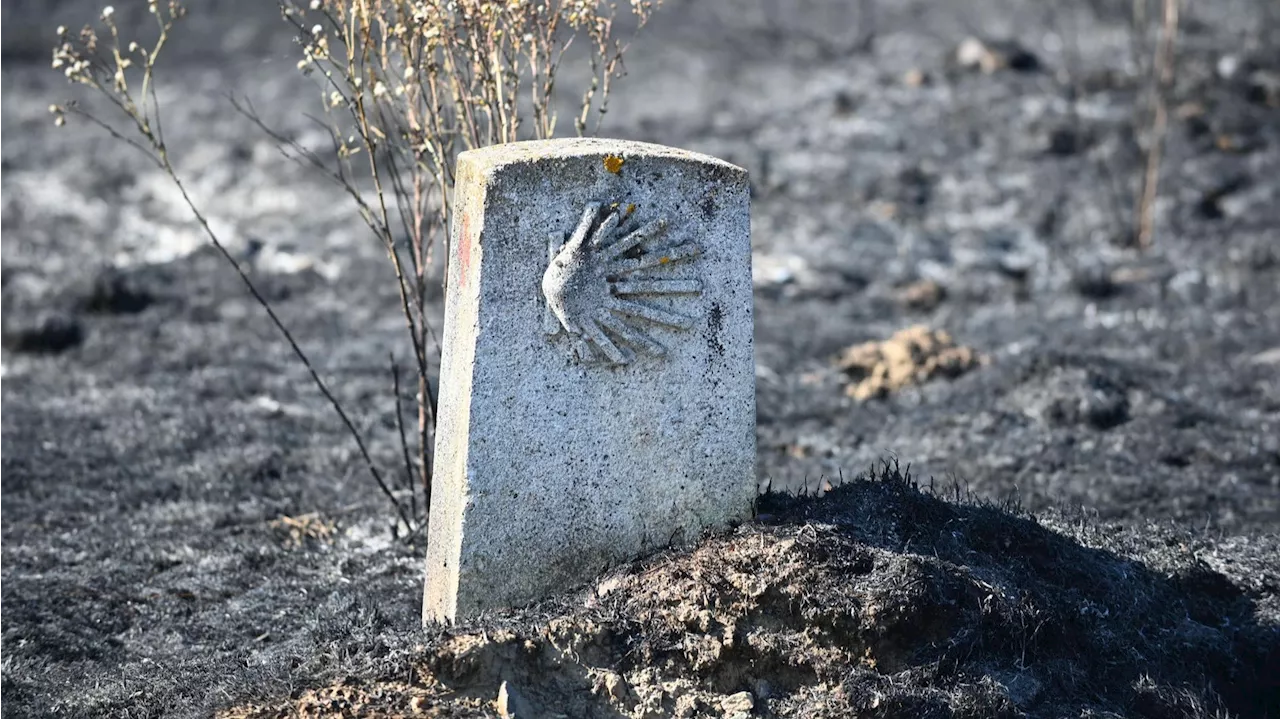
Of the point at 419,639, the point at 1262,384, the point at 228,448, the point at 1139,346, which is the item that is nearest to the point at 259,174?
the point at 228,448

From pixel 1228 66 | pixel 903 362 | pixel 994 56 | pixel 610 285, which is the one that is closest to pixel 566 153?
pixel 610 285

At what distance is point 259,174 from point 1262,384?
9683 millimetres

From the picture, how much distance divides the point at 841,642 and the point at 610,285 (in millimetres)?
1322

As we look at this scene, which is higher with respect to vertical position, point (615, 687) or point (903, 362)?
point (903, 362)

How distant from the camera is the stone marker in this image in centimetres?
447

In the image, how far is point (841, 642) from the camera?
434 cm

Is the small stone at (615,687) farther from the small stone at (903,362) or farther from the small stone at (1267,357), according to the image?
the small stone at (1267,357)

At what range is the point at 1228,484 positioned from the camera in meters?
6.99

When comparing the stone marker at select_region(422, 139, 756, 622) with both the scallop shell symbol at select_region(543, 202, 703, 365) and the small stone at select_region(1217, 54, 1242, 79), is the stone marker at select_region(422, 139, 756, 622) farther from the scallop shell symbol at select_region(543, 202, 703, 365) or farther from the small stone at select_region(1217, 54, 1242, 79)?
the small stone at select_region(1217, 54, 1242, 79)

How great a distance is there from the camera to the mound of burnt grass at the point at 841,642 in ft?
Result: 13.7

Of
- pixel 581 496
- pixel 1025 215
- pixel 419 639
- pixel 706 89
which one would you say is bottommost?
pixel 419 639

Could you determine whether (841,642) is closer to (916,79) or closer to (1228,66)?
(916,79)

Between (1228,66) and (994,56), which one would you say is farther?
(994,56)

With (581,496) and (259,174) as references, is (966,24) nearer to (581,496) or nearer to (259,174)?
(259,174)
